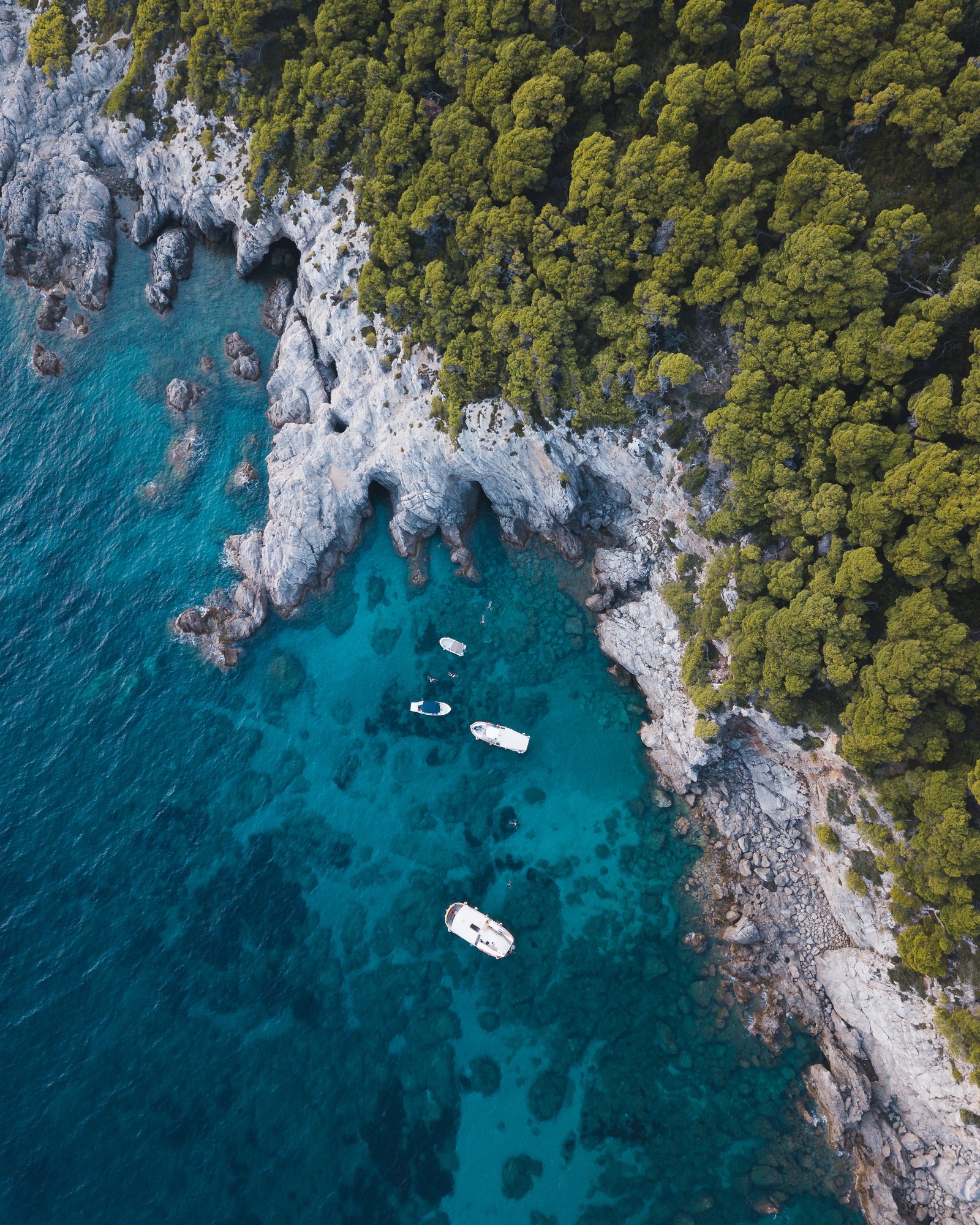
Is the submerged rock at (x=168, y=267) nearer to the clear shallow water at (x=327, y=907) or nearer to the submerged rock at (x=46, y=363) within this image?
the clear shallow water at (x=327, y=907)

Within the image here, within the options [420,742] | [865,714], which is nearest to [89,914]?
[420,742]

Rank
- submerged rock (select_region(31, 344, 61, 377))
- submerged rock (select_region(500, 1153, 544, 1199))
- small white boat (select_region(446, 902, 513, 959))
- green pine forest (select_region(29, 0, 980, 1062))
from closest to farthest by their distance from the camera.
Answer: green pine forest (select_region(29, 0, 980, 1062)) < submerged rock (select_region(500, 1153, 544, 1199)) < small white boat (select_region(446, 902, 513, 959)) < submerged rock (select_region(31, 344, 61, 377))

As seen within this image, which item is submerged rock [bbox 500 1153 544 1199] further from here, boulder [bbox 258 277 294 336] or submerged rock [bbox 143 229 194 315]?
submerged rock [bbox 143 229 194 315]

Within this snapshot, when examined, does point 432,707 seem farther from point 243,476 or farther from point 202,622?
point 243,476

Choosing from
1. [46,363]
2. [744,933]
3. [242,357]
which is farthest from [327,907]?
[46,363]

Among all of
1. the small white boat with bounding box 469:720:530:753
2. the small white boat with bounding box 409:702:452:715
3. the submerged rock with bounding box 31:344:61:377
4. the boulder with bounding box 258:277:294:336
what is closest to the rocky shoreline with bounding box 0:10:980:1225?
the boulder with bounding box 258:277:294:336

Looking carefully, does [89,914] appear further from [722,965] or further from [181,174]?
[181,174]
